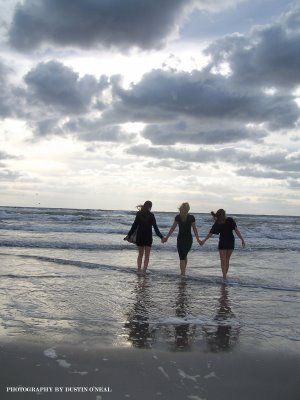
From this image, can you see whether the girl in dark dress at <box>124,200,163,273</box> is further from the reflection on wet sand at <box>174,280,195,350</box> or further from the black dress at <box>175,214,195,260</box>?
the reflection on wet sand at <box>174,280,195,350</box>

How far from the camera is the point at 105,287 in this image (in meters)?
8.28

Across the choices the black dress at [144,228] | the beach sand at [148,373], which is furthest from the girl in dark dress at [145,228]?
the beach sand at [148,373]

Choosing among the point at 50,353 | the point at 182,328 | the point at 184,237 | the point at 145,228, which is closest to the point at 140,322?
the point at 182,328

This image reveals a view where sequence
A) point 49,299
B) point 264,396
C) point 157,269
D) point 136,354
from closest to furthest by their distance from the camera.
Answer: point 264,396 < point 136,354 < point 49,299 < point 157,269

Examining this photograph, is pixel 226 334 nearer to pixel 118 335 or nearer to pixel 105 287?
pixel 118 335

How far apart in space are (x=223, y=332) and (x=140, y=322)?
1.21 metres

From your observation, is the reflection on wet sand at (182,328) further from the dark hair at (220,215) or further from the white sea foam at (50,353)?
the dark hair at (220,215)

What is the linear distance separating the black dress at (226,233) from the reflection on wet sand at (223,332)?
134 inches

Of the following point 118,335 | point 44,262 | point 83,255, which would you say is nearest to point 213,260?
point 83,255

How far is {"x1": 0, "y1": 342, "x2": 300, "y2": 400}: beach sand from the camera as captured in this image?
3517 mm

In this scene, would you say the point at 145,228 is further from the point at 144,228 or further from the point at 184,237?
the point at 184,237

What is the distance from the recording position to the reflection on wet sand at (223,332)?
477 cm

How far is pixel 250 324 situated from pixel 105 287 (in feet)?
11.5

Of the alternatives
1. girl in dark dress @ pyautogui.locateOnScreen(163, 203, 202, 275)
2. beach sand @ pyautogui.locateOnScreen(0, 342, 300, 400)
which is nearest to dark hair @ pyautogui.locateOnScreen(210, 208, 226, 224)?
girl in dark dress @ pyautogui.locateOnScreen(163, 203, 202, 275)
